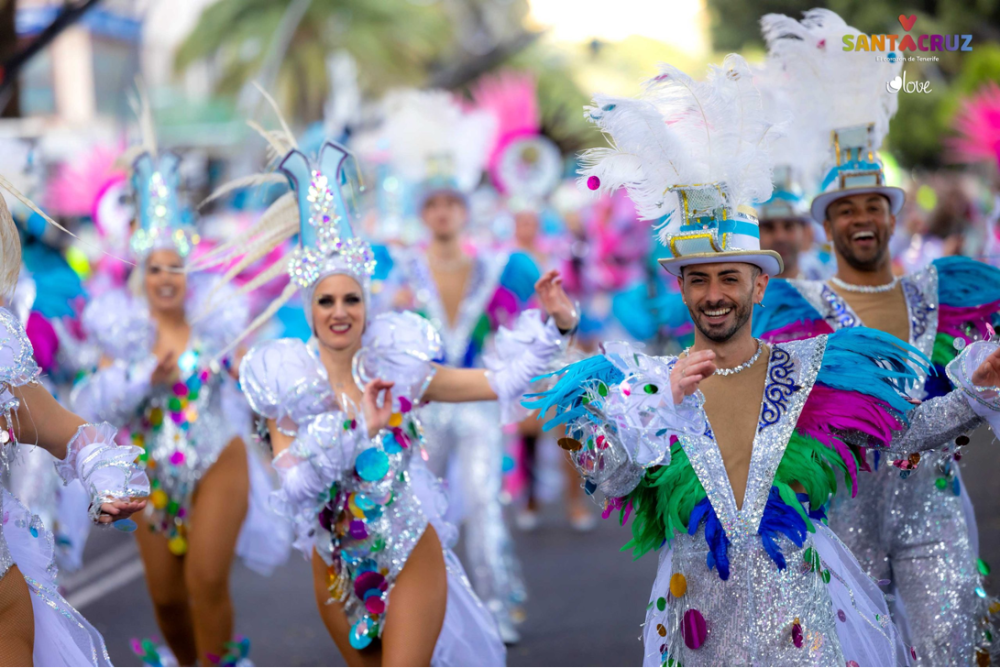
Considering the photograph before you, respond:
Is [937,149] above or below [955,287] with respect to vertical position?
above

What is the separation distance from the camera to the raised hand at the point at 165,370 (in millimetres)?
5492

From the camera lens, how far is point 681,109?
3547mm

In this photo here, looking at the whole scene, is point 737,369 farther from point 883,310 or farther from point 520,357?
point 883,310

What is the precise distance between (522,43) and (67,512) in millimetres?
20337

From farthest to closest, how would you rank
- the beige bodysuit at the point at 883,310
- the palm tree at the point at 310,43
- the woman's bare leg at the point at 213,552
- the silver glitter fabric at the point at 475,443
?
the palm tree at the point at 310,43, the silver glitter fabric at the point at 475,443, the woman's bare leg at the point at 213,552, the beige bodysuit at the point at 883,310

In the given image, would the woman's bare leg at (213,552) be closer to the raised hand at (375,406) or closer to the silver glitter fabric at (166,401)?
the silver glitter fabric at (166,401)

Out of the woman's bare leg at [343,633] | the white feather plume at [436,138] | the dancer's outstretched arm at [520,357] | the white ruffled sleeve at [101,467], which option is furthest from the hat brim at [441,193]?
the white ruffled sleeve at [101,467]

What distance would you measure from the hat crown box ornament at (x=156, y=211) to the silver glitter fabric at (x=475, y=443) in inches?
64.4

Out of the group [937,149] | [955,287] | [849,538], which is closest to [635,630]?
[849,538]

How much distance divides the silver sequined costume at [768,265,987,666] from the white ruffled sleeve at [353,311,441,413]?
1550 mm

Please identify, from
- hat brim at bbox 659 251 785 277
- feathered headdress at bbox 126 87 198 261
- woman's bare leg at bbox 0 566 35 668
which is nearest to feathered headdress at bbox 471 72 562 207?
feathered headdress at bbox 126 87 198 261

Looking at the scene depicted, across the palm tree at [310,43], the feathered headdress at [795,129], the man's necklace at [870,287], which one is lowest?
the man's necklace at [870,287]

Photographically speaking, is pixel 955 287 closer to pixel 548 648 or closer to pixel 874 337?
pixel 874 337

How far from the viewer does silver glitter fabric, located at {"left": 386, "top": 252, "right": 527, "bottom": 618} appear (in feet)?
21.2
